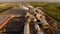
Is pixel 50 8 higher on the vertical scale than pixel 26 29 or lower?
higher

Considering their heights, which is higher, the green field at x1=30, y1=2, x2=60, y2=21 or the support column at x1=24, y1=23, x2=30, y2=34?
the green field at x1=30, y1=2, x2=60, y2=21

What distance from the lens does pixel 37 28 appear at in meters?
2.04

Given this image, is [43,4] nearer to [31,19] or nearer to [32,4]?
[32,4]

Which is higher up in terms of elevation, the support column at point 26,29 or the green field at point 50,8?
the green field at point 50,8

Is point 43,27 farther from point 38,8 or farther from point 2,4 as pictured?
point 2,4

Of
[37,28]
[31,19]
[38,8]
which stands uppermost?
[38,8]

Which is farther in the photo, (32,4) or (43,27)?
(32,4)

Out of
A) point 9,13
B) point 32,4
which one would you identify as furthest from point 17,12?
point 32,4

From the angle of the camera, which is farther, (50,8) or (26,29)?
(50,8)

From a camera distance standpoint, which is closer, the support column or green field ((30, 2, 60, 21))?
the support column

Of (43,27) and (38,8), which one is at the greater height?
(38,8)

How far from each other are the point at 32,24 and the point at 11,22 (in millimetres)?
317

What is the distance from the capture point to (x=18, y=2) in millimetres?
2197

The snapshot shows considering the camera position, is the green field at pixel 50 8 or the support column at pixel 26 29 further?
the green field at pixel 50 8
